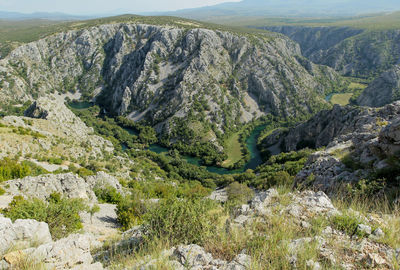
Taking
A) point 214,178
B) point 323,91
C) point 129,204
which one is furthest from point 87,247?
point 323,91

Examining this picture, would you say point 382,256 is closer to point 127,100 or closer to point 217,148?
point 217,148

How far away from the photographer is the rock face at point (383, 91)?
135 metres

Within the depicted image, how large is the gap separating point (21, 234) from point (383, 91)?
18143 cm

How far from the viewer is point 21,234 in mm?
8703

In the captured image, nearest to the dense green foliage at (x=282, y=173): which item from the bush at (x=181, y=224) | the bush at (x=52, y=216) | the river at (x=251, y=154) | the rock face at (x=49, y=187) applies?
the bush at (x=181, y=224)

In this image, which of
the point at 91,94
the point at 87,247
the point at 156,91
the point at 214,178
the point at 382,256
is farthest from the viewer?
the point at 91,94

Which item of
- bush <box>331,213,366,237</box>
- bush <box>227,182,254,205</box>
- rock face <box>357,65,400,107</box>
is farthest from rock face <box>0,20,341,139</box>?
bush <box>331,213,366,237</box>

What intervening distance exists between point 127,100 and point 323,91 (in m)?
139

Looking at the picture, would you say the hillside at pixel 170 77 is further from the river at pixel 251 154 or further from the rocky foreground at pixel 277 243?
the rocky foreground at pixel 277 243

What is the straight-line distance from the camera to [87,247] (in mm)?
8438

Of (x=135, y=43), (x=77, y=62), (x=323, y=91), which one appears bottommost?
(x=323, y=91)

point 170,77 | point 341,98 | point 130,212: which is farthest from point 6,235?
point 341,98

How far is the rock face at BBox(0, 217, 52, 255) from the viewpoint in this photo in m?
8.09

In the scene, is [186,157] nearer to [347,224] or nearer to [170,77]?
[170,77]
